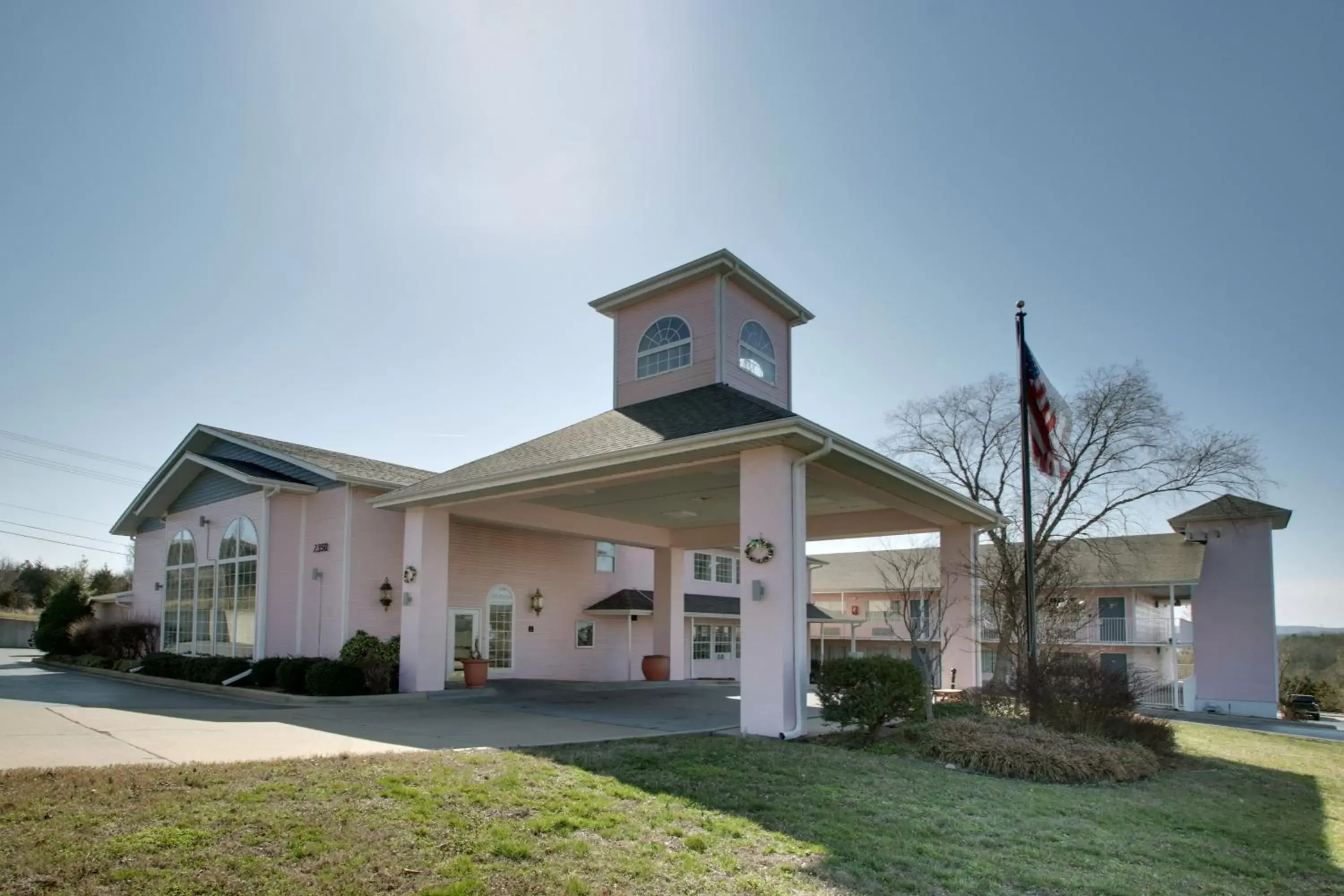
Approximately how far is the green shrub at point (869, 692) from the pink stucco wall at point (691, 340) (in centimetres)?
659

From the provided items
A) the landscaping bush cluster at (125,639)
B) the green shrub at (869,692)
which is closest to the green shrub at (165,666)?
the landscaping bush cluster at (125,639)

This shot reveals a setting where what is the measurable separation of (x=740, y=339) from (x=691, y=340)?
0.95m

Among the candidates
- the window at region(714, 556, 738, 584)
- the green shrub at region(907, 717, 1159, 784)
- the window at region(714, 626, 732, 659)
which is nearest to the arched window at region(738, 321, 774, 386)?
the green shrub at region(907, 717, 1159, 784)

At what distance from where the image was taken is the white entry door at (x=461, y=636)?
64.6 ft

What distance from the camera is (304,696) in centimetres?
1525

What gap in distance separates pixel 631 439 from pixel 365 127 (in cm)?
602

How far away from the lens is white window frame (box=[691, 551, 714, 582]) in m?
27.2

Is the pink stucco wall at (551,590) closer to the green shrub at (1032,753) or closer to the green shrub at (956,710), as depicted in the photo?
the green shrub at (956,710)

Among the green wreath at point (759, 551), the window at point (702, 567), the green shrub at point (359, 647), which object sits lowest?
the green shrub at point (359, 647)

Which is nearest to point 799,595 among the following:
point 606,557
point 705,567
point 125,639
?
point 606,557

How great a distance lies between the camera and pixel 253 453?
20672 millimetres

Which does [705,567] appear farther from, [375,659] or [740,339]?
[375,659]

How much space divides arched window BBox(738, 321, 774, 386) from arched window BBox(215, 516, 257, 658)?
1197cm

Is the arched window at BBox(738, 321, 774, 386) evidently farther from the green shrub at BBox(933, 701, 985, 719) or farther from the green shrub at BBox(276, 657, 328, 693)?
the green shrub at BBox(276, 657, 328, 693)
